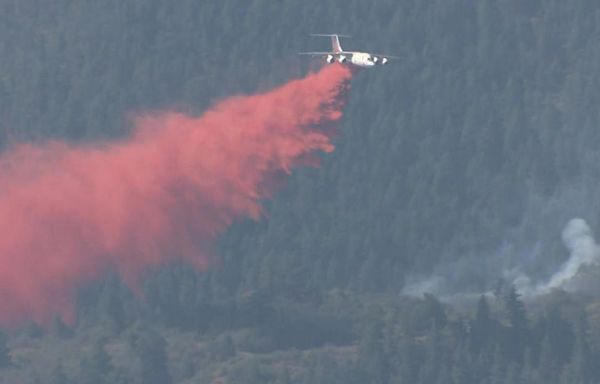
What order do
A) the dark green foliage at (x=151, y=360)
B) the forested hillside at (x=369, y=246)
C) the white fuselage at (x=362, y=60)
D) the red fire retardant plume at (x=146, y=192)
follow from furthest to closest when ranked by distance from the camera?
the forested hillside at (x=369, y=246), the dark green foliage at (x=151, y=360), the red fire retardant plume at (x=146, y=192), the white fuselage at (x=362, y=60)

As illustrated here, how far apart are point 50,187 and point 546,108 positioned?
7193 centimetres

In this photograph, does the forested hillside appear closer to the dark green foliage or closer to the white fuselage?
the dark green foliage

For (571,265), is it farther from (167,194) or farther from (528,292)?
(167,194)

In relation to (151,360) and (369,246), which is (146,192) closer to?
(151,360)

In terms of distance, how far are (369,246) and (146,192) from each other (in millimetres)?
44591

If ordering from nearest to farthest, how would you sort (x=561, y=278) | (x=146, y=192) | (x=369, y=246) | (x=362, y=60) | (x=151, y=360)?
(x=362, y=60) < (x=146, y=192) < (x=151, y=360) < (x=561, y=278) < (x=369, y=246)

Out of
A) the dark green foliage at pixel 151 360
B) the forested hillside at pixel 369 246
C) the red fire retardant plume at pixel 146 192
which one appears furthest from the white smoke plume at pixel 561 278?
the red fire retardant plume at pixel 146 192

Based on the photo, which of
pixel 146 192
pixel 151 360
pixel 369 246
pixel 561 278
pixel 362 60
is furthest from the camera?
pixel 369 246

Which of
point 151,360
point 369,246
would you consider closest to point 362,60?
point 151,360

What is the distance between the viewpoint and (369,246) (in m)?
170

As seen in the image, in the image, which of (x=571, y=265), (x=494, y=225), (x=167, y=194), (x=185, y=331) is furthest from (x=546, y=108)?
(x=167, y=194)

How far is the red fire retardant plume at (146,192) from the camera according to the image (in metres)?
125

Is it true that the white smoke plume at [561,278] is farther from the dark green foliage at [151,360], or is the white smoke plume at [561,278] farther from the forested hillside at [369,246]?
the dark green foliage at [151,360]

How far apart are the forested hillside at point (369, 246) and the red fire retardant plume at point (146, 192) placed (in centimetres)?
1027
